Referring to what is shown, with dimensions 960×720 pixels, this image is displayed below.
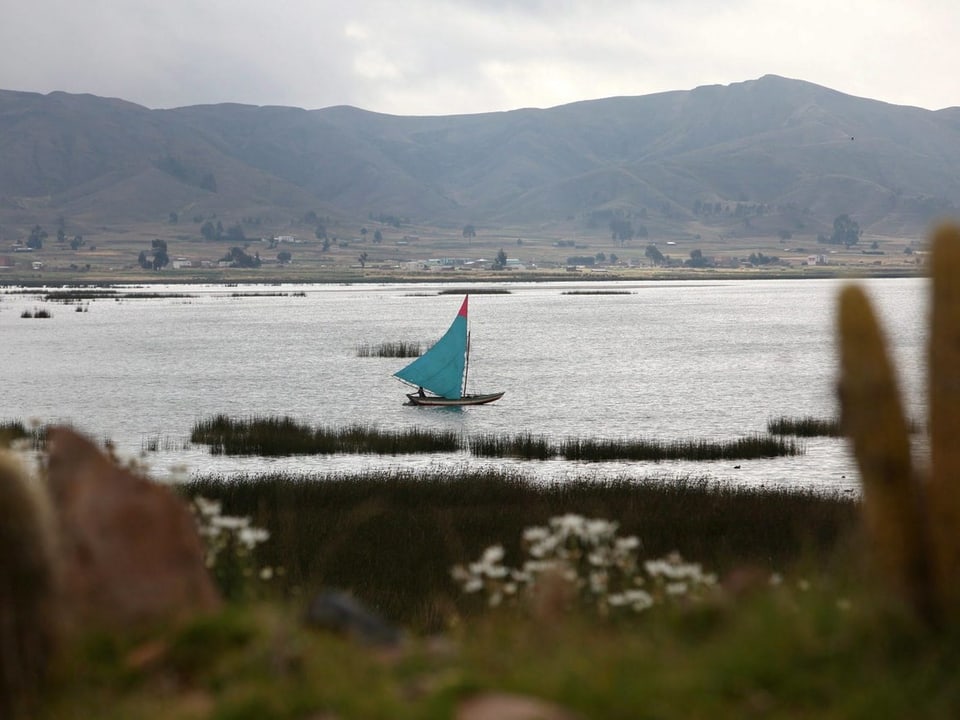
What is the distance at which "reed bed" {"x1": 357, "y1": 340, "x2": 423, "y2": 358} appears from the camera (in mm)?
75312

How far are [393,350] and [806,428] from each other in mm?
40279

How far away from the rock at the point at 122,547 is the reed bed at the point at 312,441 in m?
27.6

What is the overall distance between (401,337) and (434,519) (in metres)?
68.2

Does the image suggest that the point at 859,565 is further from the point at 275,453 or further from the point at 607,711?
the point at 275,453

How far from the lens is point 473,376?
6638cm

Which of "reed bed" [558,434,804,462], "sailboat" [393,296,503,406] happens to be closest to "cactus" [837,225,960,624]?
"reed bed" [558,434,804,462]

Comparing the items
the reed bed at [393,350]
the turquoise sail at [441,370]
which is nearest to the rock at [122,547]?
the turquoise sail at [441,370]

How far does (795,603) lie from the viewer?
7.95 meters

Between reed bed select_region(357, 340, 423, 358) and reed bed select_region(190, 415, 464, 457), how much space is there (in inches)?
1343

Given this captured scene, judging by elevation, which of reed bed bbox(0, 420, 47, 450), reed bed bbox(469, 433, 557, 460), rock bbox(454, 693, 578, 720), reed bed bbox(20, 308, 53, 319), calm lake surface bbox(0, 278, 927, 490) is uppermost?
rock bbox(454, 693, 578, 720)

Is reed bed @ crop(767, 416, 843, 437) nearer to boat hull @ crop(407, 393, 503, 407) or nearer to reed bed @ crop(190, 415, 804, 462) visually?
reed bed @ crop(190, 415, 804, 462)

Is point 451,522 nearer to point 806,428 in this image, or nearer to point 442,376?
point 806,428

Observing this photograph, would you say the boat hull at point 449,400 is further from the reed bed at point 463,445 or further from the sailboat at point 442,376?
the reed bed at point 463,445

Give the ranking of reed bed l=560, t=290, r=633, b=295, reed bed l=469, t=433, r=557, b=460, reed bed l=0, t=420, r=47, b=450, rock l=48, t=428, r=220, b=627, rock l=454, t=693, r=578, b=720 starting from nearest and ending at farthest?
1. rock l=454, t=693, r=578, b=720
2. rock l=48, t=428, r=220, b=627
3. reed bed l=0, t=420, r=47, b=450
4. reed bed l=469, t=433, r=557, b=460
5. reed bed l=560, t=290, r=633, b=295
